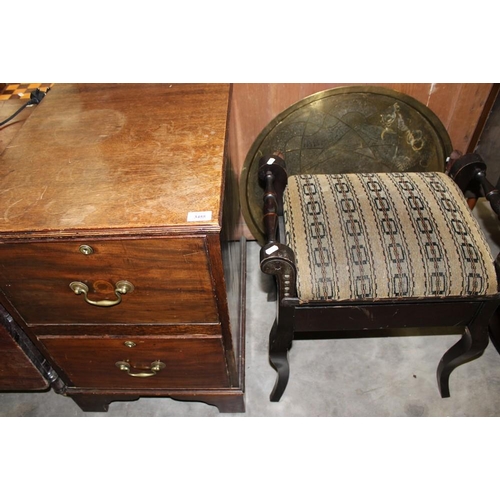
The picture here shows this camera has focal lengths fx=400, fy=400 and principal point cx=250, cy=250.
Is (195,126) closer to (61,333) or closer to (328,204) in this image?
(328,204)

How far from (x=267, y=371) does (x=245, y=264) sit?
396mm

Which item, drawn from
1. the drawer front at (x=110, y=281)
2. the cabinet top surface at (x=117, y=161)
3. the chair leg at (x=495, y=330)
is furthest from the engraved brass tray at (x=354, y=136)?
the drawer front at (x=110, y=281)

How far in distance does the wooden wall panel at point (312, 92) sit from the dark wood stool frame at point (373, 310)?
0.77 feet

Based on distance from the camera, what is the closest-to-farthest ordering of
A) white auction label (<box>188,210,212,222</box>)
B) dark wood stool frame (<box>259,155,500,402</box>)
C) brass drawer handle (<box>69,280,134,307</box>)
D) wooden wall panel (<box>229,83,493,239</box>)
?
1. white auction label (<box>188,210,212,222</box>)
2. brass drawer handle (<box>69,280,134,307</box>)
3. dark wood stool frame (<box>259,155,500,402</box>)
4. wooden wall panel (<box>229,83,493,239</box>)

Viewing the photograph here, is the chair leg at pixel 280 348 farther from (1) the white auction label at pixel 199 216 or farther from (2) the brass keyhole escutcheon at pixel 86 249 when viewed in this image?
(2) the brass keyhole escutcheon at pixel 86 249

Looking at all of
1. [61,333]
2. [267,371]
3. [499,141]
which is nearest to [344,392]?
[267,371]

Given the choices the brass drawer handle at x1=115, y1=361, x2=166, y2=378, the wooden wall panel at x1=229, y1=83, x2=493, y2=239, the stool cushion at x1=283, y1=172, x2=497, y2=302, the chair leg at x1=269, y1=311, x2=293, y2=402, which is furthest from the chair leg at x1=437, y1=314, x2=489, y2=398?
the brass drawer handle at x1=115, y1=361, x2=166, y2=378

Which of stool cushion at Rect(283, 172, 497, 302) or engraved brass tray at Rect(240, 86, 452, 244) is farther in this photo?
engraved brass tray at Rect(240, 86, 452, 244)

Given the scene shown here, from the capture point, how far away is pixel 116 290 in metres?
0.81

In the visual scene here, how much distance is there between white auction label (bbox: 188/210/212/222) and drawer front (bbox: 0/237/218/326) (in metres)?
0.04

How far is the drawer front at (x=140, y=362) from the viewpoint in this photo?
958 millimetres

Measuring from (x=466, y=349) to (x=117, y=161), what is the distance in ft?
3.26

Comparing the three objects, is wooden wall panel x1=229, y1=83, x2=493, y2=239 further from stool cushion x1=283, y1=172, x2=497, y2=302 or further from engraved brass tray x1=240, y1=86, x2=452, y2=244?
stool cushion x1=283, y1=172, x2=497, y2=302

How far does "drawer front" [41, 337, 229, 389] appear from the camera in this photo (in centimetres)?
96
